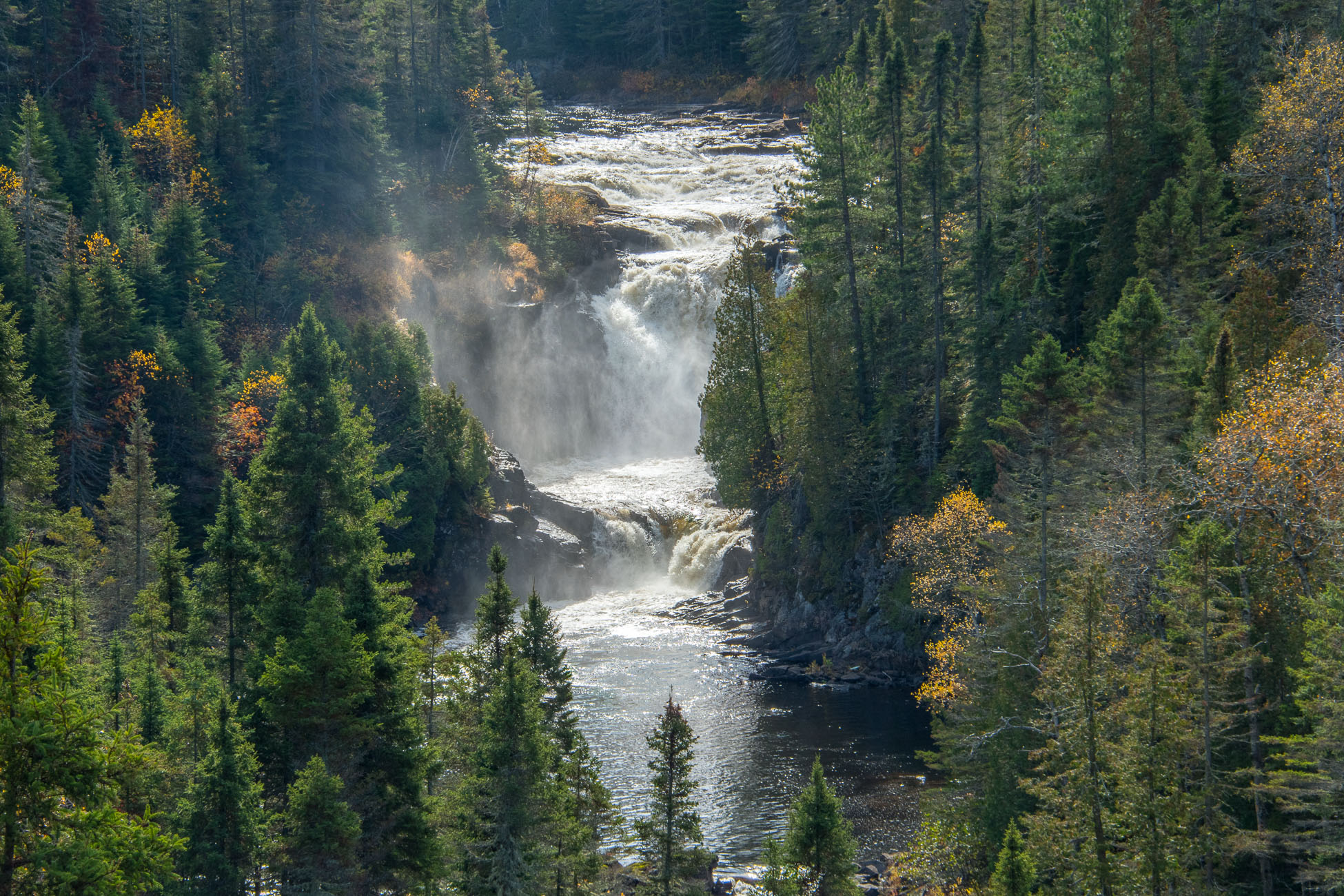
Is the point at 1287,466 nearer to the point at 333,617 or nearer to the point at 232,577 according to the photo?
the point at 333,617

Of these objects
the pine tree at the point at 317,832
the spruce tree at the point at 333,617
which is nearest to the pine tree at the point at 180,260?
the spruce tree at the point at 333,617

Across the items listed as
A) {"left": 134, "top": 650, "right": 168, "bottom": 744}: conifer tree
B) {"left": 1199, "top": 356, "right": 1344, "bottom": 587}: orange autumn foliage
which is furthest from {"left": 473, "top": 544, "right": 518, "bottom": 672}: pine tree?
{"left": 1199, "top": 356, "right": 1344, "bottom": 587}: orange autumn foliage

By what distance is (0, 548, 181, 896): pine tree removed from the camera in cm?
1480

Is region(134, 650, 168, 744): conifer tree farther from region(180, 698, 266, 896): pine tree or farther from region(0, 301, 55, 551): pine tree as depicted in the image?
region(180, 698, 266, 896): pine tree

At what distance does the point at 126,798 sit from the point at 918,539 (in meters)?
29.8

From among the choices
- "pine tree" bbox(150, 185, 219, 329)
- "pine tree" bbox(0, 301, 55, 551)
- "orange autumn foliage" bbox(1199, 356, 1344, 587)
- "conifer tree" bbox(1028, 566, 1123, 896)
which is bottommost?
"conifer tree" bbox(1028, 566, 1123, 896)

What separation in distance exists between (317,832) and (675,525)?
49.6 meters

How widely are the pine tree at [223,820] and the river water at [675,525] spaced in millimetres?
15687

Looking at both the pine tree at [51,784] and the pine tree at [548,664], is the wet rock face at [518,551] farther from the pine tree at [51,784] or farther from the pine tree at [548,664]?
the pine tree at [51,784]

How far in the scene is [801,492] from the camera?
6178cm

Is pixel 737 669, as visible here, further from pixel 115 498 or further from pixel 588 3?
pixel 588 3

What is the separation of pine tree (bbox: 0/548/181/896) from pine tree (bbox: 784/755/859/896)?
1360 cm

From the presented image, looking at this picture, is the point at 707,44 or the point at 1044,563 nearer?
the point at 1044,563

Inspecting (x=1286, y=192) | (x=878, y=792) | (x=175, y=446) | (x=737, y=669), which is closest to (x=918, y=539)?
(x=878, y=792)
